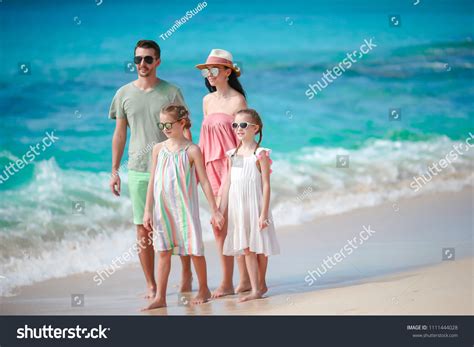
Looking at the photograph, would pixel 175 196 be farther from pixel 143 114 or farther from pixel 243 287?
pixel 243 287

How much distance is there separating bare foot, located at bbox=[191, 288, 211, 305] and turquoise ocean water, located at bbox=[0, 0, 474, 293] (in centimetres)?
375

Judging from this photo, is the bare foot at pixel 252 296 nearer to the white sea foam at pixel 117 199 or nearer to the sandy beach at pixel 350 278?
the sandy beach at pixel 350 278

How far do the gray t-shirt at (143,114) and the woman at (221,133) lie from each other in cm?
30

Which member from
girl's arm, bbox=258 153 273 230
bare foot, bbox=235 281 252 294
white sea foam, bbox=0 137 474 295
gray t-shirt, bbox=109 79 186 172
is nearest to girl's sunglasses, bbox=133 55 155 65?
gray t-shirt, bbox=109 79 186 172

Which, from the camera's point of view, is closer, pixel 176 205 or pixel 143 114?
pixel 176 205

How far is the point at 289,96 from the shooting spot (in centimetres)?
1424

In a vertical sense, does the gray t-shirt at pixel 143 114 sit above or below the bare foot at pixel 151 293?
above

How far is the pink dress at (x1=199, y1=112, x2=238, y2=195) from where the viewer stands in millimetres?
7223

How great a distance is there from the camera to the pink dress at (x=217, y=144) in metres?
7.22

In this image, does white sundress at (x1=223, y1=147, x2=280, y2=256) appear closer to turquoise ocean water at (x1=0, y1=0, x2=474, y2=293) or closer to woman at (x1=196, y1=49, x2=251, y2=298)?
woman at (x1=196, y1=49, x2=251, y2=298)

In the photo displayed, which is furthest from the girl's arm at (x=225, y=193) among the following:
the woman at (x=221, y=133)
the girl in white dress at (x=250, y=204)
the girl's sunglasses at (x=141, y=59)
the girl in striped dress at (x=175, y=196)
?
the girl's sunglasses at (x=141, y=59)

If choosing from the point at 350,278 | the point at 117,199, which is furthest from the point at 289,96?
the point at 350,278

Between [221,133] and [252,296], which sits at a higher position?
[221,133]

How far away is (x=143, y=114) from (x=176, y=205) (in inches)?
33.1
